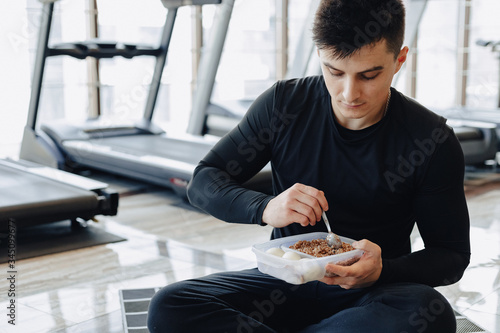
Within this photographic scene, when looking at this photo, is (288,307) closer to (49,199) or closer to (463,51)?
(49,199)

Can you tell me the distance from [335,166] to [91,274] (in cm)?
144

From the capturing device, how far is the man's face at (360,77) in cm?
136

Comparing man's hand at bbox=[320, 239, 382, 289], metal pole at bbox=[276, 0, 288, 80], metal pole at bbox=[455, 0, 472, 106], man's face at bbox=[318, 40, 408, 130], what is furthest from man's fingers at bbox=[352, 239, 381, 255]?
metal pole at bbox=[455, 0, 472, 106]

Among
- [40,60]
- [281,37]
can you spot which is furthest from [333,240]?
[281,37]

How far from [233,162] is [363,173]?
36 cm

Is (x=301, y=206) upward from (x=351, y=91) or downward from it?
downward

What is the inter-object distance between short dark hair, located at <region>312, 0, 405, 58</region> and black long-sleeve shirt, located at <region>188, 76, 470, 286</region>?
0.22m

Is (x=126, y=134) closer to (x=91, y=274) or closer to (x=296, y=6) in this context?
(x=91, y=274)

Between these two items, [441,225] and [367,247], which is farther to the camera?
[441,225]

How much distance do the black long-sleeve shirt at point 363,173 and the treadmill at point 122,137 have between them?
88.5 inches

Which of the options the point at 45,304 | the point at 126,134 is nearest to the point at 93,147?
the point at 126,134

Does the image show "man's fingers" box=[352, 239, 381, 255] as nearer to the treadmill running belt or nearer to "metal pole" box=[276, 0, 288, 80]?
the treadmill running belt

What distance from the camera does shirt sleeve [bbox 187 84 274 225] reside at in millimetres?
1581

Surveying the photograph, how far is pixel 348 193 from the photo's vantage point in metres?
1.52
